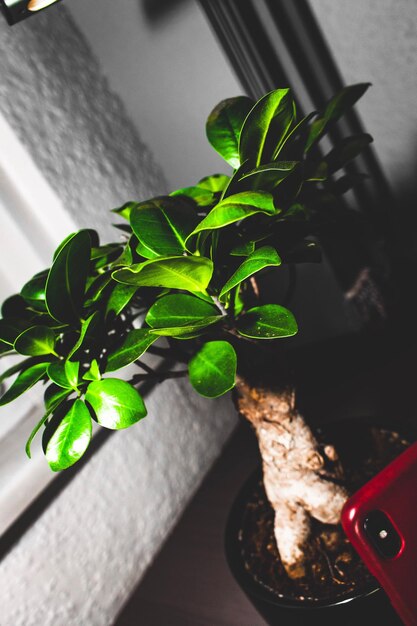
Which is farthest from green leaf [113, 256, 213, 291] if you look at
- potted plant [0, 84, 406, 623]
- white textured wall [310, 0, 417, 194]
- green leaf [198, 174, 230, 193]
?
white textured wall [310, 0, 417, 194]

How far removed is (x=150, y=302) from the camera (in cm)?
68

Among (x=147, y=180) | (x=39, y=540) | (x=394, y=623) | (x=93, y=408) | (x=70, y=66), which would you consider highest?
(x=70, y=66)

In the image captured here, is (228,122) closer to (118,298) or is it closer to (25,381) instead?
(118,298)

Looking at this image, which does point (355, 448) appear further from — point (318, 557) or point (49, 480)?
point (49, 480)

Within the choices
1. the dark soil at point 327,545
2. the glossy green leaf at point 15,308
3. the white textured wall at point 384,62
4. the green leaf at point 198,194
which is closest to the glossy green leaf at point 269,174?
the green leaf at point 198,194

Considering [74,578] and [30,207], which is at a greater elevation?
[30,207]

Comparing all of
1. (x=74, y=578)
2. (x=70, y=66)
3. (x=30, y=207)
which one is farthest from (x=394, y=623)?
(x=70, y=66)

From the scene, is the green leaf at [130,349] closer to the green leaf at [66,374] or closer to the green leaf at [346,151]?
the green leaf at [66,374]

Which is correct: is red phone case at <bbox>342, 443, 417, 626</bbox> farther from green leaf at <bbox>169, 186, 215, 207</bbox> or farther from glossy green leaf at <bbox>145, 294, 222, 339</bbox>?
green leaf at <bbox>169, 186, 215, 207</bbox>

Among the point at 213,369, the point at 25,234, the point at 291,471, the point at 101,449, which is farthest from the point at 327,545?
the point at 25,234

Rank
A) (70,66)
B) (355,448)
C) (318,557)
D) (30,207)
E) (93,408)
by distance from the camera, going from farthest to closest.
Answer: (70,66) < (30,207) < (355,448) < (318,557) < (93,408)

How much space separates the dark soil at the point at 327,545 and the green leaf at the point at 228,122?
53 centimetres

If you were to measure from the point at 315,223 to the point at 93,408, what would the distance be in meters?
0.36

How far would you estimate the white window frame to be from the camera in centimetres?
90
